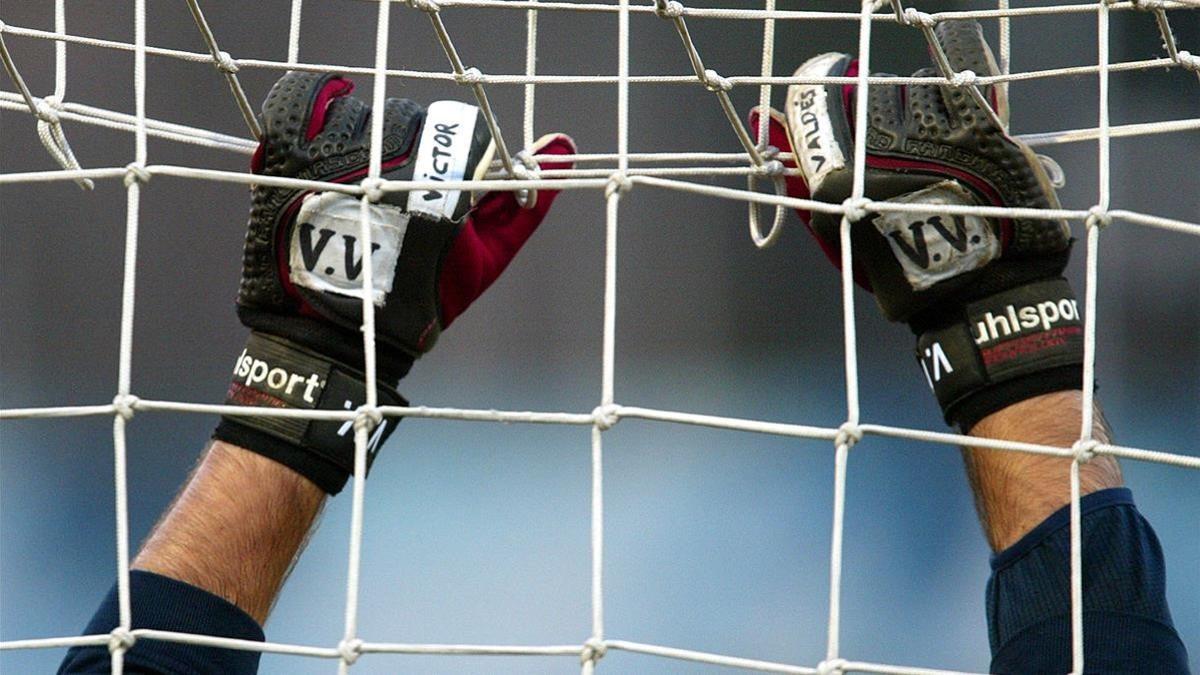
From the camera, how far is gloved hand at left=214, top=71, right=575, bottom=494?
2.95 ft

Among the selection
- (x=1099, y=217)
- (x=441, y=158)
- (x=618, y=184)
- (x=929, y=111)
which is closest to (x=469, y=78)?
(x=441, y=158)

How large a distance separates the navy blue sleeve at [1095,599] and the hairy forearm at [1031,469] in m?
0.01

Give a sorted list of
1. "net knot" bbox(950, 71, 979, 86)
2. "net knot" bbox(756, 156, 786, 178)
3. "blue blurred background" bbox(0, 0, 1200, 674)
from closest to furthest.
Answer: "net knot" bbox(950, 71, 979, 86), "net knot" bbox(756, 156, 786, 178), "blue blurred background" bbox(0, 0, 1200, 674)

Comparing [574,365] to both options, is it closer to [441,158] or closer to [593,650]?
[441,158]

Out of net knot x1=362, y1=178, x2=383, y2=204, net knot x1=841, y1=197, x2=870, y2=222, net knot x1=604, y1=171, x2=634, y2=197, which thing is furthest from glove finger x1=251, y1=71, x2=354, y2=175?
net knot x1=841, y1=197, x2=870, y2=222

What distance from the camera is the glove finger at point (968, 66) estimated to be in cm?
89

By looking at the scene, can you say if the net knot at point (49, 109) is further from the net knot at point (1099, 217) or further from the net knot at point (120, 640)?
the net knot at point (1099, 217)

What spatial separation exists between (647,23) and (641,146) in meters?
0.19

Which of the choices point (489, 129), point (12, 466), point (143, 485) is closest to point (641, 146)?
point (143, 485)

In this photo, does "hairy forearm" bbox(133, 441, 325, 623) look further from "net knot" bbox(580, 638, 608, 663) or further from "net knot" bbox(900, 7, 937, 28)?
"net knot" bbox(900, 7, 937, 28)

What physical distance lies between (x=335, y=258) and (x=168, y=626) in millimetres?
225

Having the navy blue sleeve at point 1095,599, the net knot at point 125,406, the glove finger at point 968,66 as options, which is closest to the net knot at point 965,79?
the glove finger at point 968,66

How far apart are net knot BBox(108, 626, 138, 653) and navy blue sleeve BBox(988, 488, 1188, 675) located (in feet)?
1.49

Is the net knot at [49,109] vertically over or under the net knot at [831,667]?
over
